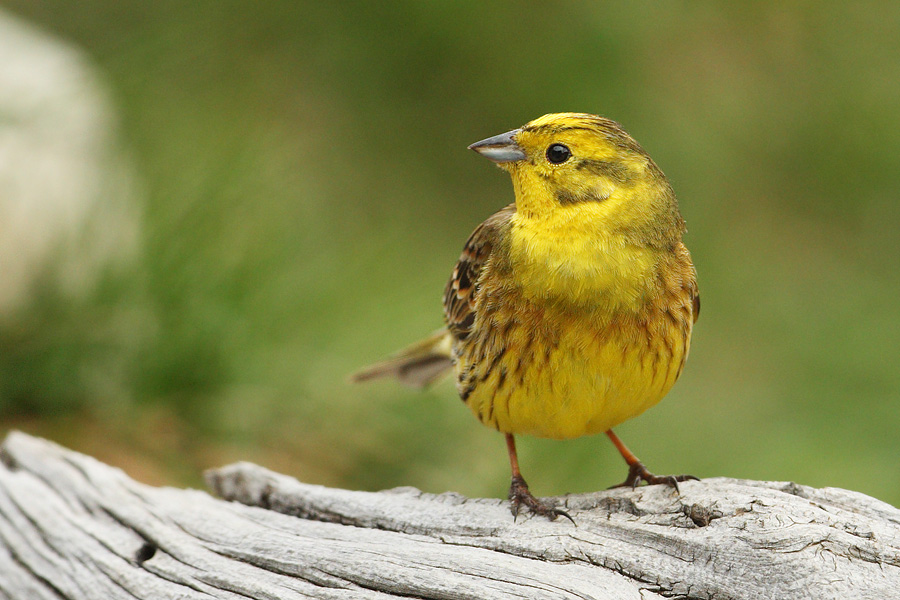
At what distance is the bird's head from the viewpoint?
3014 mm

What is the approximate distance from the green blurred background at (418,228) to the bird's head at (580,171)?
7.01ft

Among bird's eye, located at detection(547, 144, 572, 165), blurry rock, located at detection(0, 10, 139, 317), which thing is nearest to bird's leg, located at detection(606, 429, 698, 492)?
bird's eye, located at detection(547, 144, 572, 165)

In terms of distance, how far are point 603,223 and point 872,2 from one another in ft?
17.2

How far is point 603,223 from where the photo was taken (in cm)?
302

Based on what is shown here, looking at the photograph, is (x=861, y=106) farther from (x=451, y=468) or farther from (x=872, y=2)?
(x=451, y=468)

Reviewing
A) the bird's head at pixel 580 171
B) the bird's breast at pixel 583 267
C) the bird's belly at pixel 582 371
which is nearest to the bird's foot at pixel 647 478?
the bird's belly at pixel 582 371

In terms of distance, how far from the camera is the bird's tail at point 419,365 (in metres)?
4.15

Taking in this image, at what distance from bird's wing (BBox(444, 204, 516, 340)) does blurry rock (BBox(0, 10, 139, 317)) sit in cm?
233

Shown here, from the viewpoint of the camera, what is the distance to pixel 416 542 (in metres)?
3.08

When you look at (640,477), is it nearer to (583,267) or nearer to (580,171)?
(583,267)

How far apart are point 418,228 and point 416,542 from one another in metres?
4.33

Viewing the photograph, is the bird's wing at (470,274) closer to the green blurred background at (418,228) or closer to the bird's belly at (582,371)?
the bird's belly at (582,371)

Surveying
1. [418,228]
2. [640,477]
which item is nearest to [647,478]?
[640,477]

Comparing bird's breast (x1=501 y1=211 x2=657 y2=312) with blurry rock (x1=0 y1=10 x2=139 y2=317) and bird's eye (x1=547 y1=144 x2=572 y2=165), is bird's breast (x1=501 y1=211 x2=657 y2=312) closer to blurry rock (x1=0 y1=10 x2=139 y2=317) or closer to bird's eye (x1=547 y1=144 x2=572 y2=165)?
bird's eye (x1=547 y1=144 x2=572 y2=165)
